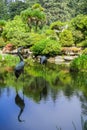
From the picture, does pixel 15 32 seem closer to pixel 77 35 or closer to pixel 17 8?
pixel 77 35

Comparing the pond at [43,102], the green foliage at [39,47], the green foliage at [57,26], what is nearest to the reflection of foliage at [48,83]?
the pond at [43,102]

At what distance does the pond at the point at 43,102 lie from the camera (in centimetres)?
965

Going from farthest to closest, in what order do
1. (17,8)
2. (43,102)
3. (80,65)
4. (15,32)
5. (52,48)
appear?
(17,8)
(15,32)
(52,48)
(80,65)
(43,102)

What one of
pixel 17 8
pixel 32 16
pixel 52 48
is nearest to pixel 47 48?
pixel 52 48

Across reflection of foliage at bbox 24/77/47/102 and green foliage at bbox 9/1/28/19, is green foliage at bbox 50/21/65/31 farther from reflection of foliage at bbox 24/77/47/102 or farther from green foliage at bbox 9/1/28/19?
reflection of foliage at bbox 24/77/47/102

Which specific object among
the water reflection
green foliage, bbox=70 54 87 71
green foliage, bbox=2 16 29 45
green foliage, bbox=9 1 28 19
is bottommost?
green foliage, bbox=9 1 28 19

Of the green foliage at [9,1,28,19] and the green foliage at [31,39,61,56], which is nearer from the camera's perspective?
the green foliage at [31,39,61,56]

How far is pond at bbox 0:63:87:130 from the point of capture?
31.7ft

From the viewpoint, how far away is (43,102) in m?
11.9

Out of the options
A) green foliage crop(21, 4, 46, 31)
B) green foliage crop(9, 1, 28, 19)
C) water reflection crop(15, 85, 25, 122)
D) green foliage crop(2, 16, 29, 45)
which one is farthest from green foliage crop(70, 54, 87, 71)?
green foliage crop(9, 1, 28, 19)

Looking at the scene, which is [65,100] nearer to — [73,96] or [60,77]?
[73,96]

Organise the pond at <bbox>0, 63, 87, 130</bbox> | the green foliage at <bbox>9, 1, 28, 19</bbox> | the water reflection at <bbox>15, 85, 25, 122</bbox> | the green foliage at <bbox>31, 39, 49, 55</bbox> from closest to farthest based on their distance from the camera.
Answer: the pond at <bbox>0, 63, 87, 130</bbox>, the water reflection at <bbox>15, 85, 25, 122</bbox>, the green foliage at <bbox>31, 39, 49, 55</bbox>, the green foliage at <bbox>9, 1, 28, 19</bbox>

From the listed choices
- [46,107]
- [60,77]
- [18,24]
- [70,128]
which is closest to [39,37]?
[18,24]

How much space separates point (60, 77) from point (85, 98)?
544cm
